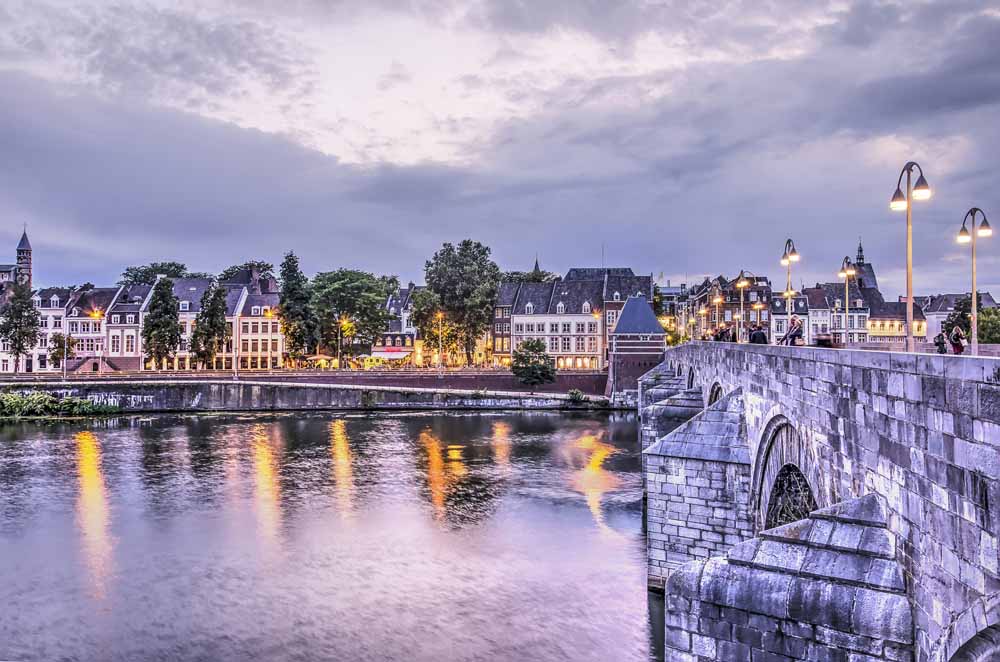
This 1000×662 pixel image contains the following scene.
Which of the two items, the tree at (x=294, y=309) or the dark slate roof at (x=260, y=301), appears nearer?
the tree at (x=294, y=309)

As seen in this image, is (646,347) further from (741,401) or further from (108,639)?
(108,639)

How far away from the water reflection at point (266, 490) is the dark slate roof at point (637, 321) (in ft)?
129

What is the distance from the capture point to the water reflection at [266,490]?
96.2 feet

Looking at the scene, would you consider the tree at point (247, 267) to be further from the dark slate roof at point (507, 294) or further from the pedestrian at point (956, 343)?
the pedestrian at point (956, 343)

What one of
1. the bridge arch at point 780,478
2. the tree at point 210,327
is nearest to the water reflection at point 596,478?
the bridge arch at point 780,478

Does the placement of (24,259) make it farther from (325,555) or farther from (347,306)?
(325,555)

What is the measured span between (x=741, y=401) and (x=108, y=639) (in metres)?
17.1

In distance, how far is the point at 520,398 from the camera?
7512 centimetres

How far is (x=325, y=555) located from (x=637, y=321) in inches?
2272

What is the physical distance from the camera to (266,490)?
119 ft

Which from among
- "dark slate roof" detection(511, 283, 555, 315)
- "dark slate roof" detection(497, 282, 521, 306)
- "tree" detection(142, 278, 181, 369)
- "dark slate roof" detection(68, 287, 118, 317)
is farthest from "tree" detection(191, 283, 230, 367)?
"dark slate roof" detection(511, 283, 555, 315)

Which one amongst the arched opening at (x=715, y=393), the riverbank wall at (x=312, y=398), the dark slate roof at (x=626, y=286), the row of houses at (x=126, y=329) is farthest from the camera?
the row of houses at (x=126, y=329)

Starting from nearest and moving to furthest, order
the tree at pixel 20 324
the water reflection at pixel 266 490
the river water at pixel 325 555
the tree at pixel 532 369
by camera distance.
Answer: the river water at pixel 325 555 → the water reflection at pixel 266 490 → the tree at pixel 532 369 → the tree at pixel 20 324

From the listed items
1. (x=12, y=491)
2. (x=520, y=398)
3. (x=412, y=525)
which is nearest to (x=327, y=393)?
(x=520, y=398)
